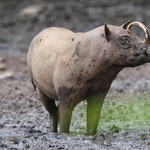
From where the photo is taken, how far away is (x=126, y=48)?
378 centimetres

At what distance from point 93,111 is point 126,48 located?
119 centimetres

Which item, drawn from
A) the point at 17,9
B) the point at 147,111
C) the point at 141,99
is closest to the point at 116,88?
the point at 141,99

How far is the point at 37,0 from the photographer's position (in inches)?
673

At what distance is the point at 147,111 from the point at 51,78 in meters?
2.19

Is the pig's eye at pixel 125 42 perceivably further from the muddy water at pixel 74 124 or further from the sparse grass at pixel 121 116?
the sparse grass at pixel 121 116

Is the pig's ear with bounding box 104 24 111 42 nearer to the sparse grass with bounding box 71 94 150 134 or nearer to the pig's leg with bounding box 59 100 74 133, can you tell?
the pig's leg with bounding box 59 100 74 133

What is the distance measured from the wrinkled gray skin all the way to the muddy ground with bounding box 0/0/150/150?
1.71 ft

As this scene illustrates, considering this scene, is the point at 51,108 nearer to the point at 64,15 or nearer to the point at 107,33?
the point at 107,33

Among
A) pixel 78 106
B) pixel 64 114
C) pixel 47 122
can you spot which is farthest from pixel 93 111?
pixel 78 106

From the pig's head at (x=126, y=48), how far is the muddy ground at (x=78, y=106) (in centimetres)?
102

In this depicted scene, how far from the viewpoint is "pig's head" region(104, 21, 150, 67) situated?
3.73 m

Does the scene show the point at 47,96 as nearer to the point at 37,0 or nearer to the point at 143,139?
the point at 143,139

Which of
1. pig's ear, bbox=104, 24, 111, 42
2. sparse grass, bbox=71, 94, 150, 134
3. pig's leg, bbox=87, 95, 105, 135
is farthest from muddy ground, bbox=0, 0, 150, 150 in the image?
pig's ear, bbox=104, 24, 111, 42

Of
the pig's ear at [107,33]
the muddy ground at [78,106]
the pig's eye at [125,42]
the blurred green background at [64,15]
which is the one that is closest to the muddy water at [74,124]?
the muddy ground at [78,106]
